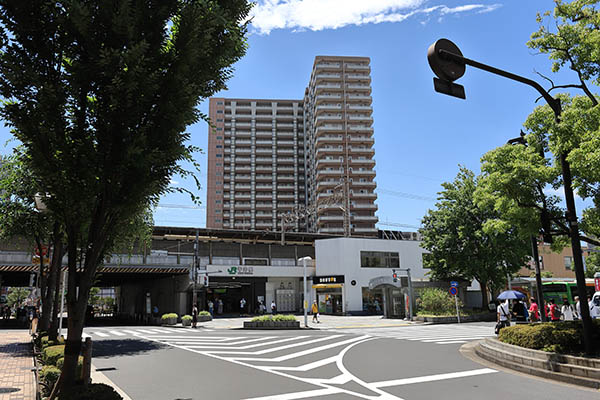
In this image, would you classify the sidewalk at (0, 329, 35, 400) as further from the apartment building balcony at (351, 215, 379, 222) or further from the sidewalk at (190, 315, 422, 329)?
the apartment building balcony at (351, 215, 379, 222)

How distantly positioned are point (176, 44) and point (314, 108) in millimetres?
88067

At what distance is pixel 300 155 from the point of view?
340 feet

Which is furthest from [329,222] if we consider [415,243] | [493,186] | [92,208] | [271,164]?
[92,208]

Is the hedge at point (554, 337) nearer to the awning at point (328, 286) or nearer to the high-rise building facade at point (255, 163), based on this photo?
the awning at point (328, 286)

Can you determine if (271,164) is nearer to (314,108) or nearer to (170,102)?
(314,108)

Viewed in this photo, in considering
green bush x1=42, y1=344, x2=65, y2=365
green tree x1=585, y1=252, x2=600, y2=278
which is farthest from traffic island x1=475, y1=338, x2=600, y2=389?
green tree x1=585, y1=252, x2=600, y2=278

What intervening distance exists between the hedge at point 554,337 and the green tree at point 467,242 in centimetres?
1995

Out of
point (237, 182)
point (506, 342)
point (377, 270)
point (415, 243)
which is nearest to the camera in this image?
point (506, 342)

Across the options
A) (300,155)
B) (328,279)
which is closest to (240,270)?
(328,279)

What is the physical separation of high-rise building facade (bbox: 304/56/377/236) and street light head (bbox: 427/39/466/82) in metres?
73.8

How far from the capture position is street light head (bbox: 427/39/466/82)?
629 centimetres

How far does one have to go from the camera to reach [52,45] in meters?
5.58

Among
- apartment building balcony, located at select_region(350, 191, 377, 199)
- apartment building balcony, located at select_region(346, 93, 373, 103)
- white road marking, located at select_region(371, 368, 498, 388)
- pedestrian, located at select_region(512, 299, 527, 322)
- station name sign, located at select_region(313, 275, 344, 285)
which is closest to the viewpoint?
white road marking, located at select_region(371, 368, 498, 388)

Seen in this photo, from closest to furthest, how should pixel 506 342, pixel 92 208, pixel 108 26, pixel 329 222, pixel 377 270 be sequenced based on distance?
pixel 108 26, pixel 92 208, pixel 506 342, pixel 377 270, pixel 329 222
